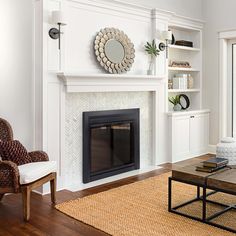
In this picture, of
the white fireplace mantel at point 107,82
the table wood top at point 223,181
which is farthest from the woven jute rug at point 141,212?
the white fireplace mantel at point 107,82

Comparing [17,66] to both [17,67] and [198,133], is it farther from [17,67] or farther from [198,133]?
[198,133]

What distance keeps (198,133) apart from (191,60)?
1.38 m

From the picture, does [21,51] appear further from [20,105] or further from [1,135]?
[1,135]

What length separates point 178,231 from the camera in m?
3.04

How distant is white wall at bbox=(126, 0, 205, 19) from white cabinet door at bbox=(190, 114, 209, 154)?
181 centimetres

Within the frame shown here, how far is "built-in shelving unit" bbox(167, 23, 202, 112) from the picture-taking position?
621 cm

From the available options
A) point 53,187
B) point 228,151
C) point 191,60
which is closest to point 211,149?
point 191,60

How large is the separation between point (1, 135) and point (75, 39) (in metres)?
1.50

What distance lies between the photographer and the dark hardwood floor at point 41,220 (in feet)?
9.99

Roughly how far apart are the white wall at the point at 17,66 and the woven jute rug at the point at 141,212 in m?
1.11

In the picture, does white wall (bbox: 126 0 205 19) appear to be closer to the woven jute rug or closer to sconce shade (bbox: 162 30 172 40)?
sconce shade (bbox: 162 30 172 40)

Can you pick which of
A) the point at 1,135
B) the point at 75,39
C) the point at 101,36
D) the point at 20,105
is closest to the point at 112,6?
the point at 101,36

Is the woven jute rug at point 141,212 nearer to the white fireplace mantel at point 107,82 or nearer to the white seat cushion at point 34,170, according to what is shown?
the white seat cushion at point 34,170

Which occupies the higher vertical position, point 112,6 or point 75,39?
point 112,6
